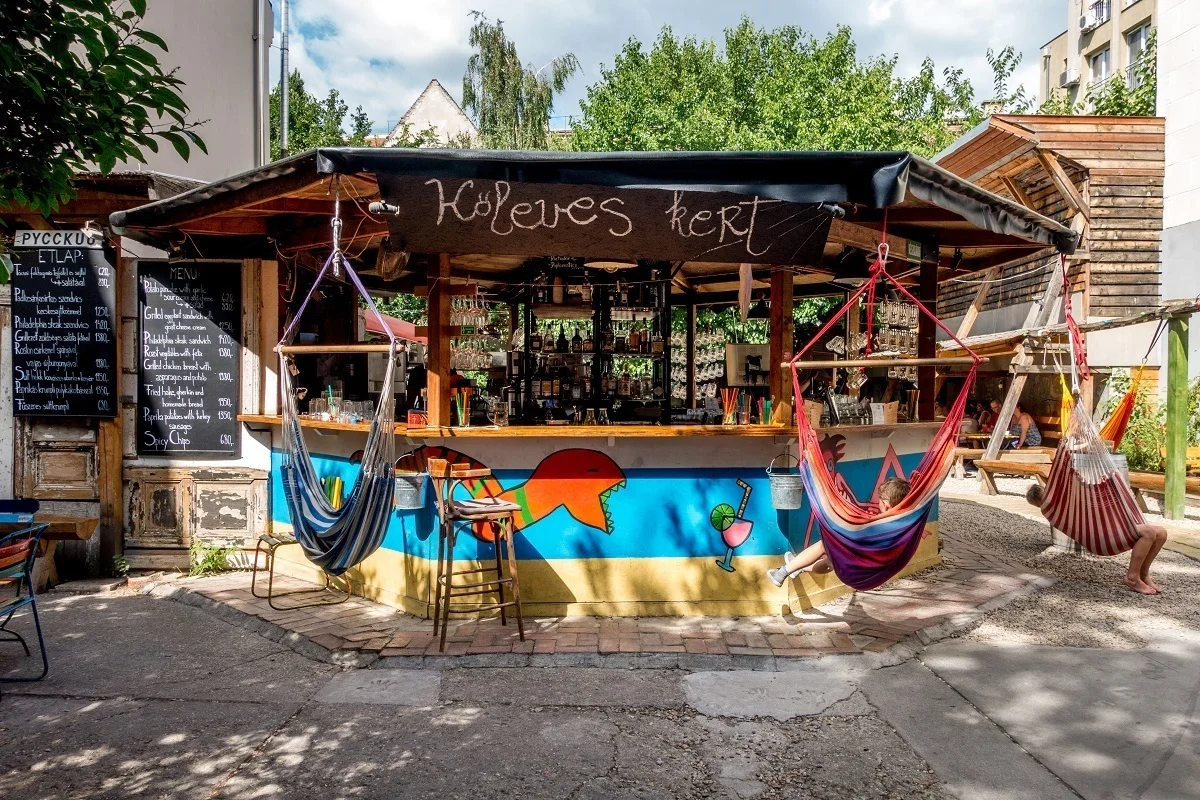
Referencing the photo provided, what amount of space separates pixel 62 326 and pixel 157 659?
3288 millimetres

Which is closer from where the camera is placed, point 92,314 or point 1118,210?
point 92,314

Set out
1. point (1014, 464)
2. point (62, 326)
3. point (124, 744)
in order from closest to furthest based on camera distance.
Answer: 1. point (124, 744)
2. point (62, 326)
3. point (1014, 464)

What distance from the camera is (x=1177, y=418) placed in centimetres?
848

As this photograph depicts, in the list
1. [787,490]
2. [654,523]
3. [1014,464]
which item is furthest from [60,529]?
[1014,464]

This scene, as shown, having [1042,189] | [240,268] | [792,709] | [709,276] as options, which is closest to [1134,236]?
[1042,189]

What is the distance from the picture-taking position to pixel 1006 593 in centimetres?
583

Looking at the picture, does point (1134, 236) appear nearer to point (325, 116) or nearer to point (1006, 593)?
point (1006, 593)

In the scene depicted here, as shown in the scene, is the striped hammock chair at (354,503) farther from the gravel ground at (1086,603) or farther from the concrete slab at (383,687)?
the gravel ground at (1086,603)

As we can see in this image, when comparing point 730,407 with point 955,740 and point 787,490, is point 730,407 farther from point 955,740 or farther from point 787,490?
point 955,740

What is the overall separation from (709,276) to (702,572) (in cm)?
445

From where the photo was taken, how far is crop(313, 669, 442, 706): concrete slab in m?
3.98

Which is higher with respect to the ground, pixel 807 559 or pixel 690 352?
pixel 690 352

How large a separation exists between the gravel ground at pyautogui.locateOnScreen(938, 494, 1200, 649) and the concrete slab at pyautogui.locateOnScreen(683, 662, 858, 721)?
1.32 m

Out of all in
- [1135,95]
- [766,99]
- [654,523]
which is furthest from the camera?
[766,99]
